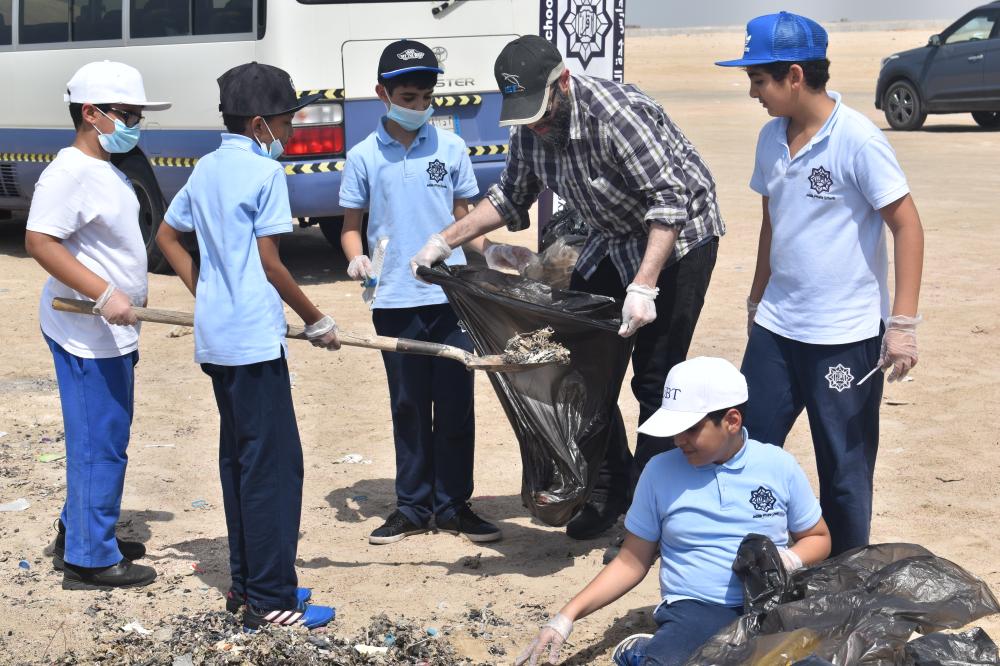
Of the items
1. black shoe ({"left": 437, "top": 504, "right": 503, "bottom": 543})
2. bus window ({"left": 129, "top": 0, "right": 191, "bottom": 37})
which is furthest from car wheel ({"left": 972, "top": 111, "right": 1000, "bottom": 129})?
black shoe ({"left": 437, "top": 504, "right": 503, "bottom": 543})

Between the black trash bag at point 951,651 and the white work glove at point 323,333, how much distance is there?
1918mm

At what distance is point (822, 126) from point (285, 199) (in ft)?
5.17

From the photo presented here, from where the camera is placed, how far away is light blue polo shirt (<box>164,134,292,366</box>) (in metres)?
3.79

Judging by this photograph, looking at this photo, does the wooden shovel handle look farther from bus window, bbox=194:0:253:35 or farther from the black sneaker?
bus window, bbox=194:0:253:35

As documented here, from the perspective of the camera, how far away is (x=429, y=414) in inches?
194

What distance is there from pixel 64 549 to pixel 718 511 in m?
2.35

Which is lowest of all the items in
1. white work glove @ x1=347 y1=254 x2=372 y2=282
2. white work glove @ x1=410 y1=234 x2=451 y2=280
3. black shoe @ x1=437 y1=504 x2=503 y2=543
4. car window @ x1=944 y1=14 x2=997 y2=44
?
black shoe @ x1=437 y1=504 x2=503 y2=543

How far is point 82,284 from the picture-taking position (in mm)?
4086

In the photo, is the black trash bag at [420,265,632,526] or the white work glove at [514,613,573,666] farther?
the black trash bag at [420,265,632,526]

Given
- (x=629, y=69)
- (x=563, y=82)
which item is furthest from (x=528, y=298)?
(x=629, y=69)

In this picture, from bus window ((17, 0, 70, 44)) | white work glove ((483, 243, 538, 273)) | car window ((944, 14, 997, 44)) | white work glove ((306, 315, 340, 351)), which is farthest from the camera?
car window ((944, 14, 997, 44))

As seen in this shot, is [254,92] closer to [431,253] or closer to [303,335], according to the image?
[303,335]

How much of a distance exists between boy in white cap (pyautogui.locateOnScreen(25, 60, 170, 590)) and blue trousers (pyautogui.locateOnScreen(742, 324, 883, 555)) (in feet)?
6.51

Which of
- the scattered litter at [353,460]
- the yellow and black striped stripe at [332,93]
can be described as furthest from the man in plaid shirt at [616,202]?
the yellow and black striped stripe at [332,93]
